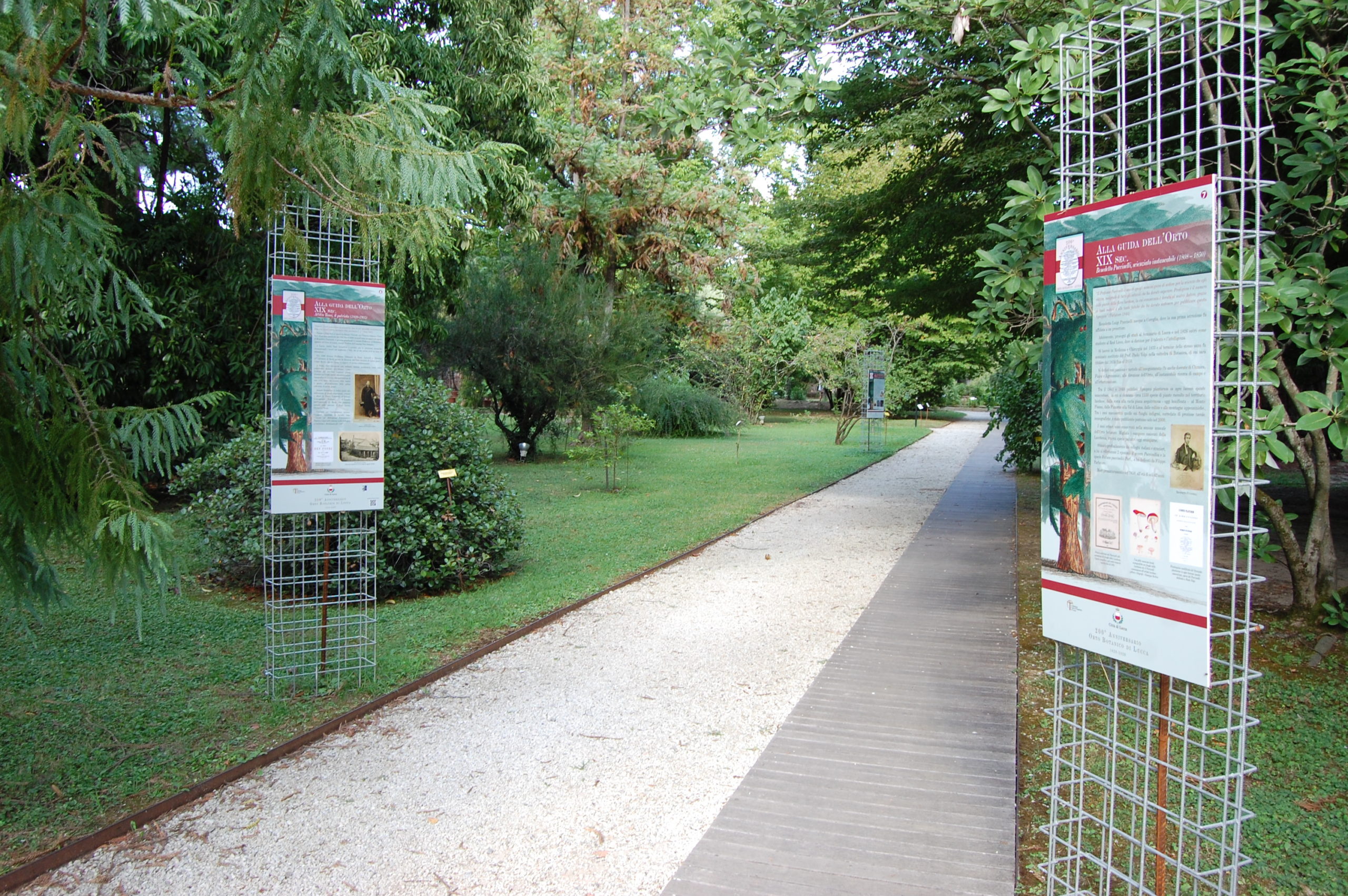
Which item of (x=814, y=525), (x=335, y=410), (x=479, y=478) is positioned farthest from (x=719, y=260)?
(x=335, y=410)

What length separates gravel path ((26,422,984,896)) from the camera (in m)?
3.30

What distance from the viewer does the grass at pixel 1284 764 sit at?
3244mm

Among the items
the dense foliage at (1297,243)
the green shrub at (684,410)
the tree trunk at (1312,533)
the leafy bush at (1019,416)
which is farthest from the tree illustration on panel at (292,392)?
the green shrub at (684,410)

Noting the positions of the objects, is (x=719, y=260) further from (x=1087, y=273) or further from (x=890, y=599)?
(x=1087, y=273)

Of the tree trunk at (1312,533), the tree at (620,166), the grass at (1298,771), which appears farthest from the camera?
the tree at (620,166)

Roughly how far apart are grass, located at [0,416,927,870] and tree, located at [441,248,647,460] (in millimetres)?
7248

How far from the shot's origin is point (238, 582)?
787 cm

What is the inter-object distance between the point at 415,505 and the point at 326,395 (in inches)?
102

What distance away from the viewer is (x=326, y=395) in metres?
4.96

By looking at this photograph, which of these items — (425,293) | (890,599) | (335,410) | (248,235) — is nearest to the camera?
(335,410)

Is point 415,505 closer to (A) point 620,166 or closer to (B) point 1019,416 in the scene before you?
(B) point 1019,416

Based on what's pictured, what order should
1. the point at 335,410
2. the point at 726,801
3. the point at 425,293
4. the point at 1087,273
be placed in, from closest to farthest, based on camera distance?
the point at 1087,273 < the point at 726,801 < the point at 335,410 < the point at 425,293

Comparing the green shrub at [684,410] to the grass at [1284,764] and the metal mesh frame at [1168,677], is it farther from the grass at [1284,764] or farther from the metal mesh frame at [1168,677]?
the metal mesh frame at [1168,677]

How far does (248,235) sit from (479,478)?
5.95m
